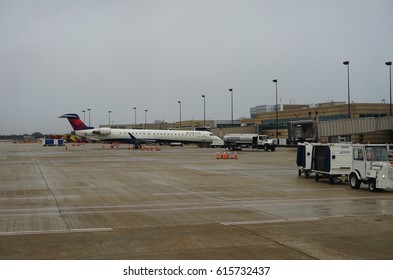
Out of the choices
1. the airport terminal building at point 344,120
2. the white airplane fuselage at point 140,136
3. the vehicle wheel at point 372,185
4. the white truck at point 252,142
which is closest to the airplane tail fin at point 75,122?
the white airplane fuselage at point 140,136

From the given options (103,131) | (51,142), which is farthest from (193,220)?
(51,142)

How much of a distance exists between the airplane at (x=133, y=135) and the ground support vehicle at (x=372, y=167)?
211 feet

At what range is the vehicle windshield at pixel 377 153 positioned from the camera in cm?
2123

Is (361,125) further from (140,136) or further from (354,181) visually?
(354,181)

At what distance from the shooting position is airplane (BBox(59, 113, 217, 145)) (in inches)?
3305

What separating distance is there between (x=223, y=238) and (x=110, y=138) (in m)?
74.8

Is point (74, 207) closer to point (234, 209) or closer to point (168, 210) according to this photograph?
point (168, 210)

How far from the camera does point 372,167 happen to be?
20828 millimetres

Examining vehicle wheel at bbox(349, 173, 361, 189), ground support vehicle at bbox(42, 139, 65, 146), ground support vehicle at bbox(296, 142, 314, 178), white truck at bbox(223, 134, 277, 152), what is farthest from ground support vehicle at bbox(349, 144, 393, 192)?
ground support vehicle at bbox(42, 139, 65, 146)

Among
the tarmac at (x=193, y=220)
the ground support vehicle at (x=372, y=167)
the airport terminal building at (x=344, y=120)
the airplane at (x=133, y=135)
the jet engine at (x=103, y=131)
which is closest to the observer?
the tarmac at (x=193, y=220)

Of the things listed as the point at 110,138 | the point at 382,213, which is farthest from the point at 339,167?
the point at 110,138

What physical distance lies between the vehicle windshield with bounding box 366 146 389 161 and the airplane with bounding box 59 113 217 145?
64955mm

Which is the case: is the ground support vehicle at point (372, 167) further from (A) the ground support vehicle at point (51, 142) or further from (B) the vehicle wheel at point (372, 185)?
(A) the ground support vehicle at point (51, 142)

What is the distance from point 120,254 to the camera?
9492mm
